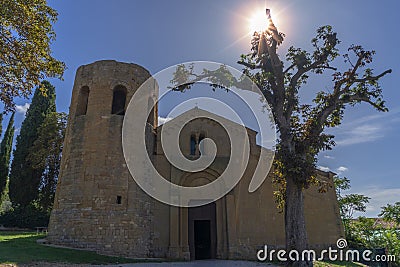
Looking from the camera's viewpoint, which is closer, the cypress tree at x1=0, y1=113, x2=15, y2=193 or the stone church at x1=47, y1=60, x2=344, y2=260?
the stone church at x1=47, y1=60, x2=344, y2=260

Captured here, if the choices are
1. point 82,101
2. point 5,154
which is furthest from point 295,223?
point 5,154

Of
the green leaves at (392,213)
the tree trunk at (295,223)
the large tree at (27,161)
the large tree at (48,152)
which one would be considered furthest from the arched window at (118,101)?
the green leaves at (392,213)

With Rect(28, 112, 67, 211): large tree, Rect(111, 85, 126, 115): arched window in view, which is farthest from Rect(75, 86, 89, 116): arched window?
Rect(28, 112, 67, 211): large tree

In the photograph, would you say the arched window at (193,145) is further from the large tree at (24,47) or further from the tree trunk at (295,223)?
the large tree at (24,47)

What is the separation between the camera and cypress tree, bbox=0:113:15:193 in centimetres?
2642

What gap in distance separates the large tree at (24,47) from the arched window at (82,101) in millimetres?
7808

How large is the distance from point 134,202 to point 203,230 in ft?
16.6

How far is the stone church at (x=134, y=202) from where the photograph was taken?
47.7 feet

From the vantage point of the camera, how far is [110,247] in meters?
14.1

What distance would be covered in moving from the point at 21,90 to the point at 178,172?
1004cm

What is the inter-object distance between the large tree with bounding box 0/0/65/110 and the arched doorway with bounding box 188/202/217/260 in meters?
11.7

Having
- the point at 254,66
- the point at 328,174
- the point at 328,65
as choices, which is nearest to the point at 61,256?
the point at 254,66

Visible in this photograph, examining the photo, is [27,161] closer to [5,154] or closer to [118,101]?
[5,154]

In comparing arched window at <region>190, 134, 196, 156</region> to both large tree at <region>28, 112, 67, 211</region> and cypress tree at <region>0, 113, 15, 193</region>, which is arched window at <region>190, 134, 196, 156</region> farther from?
cypress tree at <region>0, 113, 15, 193</region>
